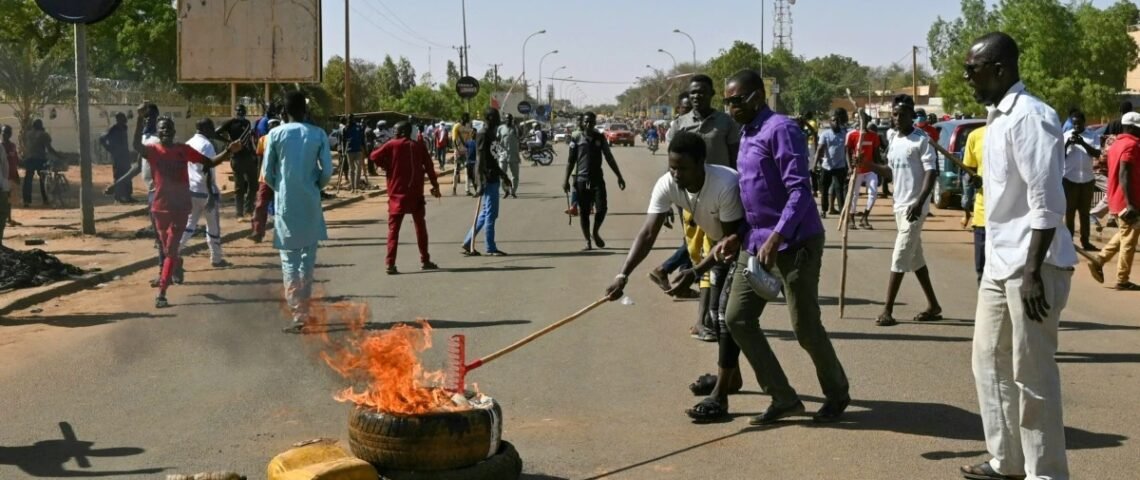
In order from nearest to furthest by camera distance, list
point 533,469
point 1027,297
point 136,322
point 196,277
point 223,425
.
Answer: point 1027,297, point 533,469, point 223,425, point 136,322, point 196,277

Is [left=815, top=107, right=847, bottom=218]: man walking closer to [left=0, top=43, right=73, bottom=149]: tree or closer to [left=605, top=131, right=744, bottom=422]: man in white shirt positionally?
[left=605, top=131, right=744, bottom=422]: man in white shirt

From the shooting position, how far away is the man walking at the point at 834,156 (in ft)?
60.9

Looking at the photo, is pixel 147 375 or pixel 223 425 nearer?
pixel 223 425

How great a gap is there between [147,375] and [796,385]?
4090 mm

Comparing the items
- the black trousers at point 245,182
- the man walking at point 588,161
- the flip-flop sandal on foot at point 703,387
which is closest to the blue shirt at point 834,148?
the man walking at point 588,161

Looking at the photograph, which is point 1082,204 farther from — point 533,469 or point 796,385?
point 533,469

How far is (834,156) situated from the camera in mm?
19016

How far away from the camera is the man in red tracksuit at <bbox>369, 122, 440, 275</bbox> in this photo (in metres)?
13.1

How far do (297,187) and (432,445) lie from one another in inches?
187

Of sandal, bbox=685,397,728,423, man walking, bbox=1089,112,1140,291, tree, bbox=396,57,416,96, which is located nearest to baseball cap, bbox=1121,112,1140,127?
man walking, bbox=1089,112,1140,291

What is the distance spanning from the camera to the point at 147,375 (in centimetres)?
776

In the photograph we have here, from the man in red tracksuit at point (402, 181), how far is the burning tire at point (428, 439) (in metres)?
8.08

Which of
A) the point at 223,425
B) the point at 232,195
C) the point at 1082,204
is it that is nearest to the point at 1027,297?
the point at 223,425

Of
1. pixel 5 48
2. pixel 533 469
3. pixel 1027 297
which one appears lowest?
pixel 533 469
